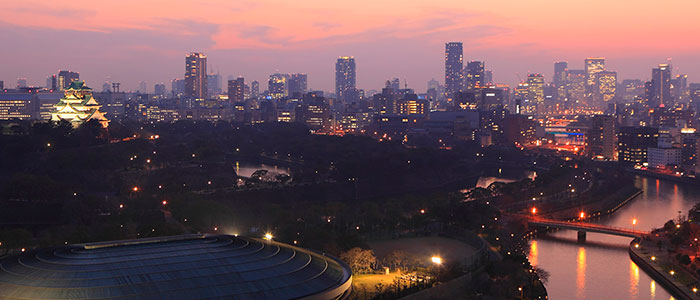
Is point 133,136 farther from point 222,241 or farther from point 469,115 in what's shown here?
point 469,115

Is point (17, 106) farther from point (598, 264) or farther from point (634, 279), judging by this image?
point (634, 279)

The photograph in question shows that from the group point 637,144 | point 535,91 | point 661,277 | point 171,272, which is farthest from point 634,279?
point 535,91

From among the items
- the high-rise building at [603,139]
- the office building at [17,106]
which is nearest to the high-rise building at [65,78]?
the office building at [17,106]

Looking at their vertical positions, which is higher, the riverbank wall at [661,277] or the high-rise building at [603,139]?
the high-rise building at [603,139]

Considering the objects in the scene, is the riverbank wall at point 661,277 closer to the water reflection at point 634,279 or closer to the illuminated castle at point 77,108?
the water reflection at point 634,279

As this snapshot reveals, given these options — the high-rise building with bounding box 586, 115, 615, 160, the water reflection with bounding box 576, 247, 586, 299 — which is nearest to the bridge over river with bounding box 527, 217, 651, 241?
the water reflection with bounding box 576, 247, 586, 299

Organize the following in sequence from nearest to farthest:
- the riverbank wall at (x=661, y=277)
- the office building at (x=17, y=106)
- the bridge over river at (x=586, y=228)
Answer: the riverbank wall at (x=661, y=277) → the bridge over river at (x=586, y=228) → the office building at (x=17, y=106)
